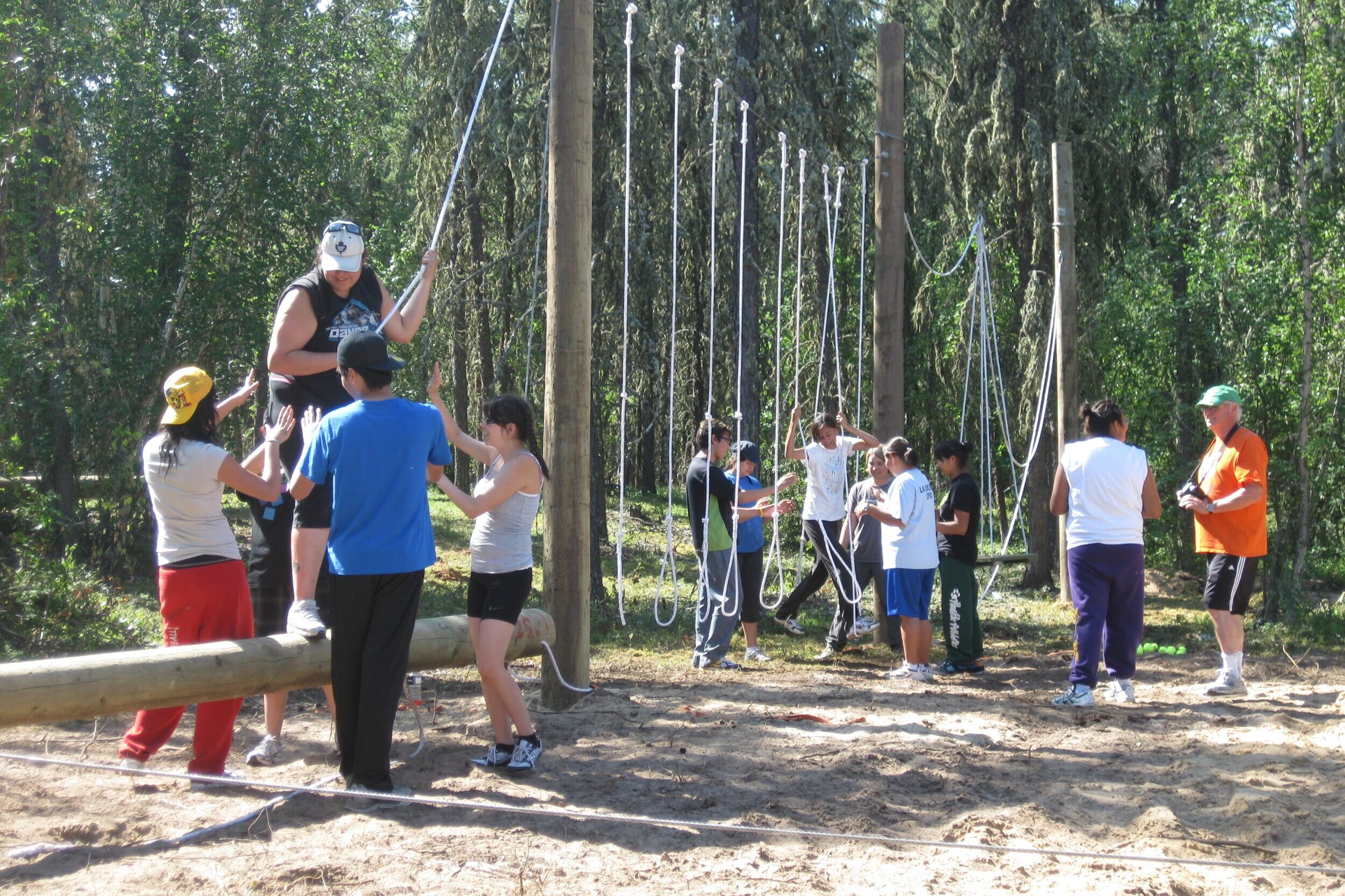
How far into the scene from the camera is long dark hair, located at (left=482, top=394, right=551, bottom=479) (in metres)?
4.89

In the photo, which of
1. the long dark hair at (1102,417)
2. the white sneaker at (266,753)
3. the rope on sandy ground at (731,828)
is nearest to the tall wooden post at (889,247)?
the long dark hair at (1102,417)

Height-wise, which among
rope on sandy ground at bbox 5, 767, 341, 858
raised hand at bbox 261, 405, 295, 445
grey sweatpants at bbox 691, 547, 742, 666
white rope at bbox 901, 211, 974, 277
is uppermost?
white rope at bbox 901, 211, 974, 277

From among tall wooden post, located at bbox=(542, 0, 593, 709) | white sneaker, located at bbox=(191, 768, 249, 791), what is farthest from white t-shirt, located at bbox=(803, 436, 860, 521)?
white sneaker, located at bbox=(191, 768, 249, 791)

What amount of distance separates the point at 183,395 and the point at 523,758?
2086 mm

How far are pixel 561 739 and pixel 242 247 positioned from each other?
27.9 ft

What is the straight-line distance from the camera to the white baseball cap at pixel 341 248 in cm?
477

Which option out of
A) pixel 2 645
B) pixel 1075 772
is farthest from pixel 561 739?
pixel 2 645

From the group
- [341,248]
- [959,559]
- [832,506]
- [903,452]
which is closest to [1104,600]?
[959,559]

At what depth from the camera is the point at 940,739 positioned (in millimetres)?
5770

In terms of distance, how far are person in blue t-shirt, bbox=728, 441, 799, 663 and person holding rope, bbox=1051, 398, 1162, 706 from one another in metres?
2.13

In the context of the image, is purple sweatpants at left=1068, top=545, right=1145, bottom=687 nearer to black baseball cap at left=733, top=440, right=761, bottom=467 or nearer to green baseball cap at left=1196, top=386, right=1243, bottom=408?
green baseball cap at left=1196, top=386, right=1243, bottom=408

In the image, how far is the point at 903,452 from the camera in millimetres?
7742

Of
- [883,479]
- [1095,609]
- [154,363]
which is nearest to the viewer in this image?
[1095,609]

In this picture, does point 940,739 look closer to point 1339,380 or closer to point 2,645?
point 2,645
